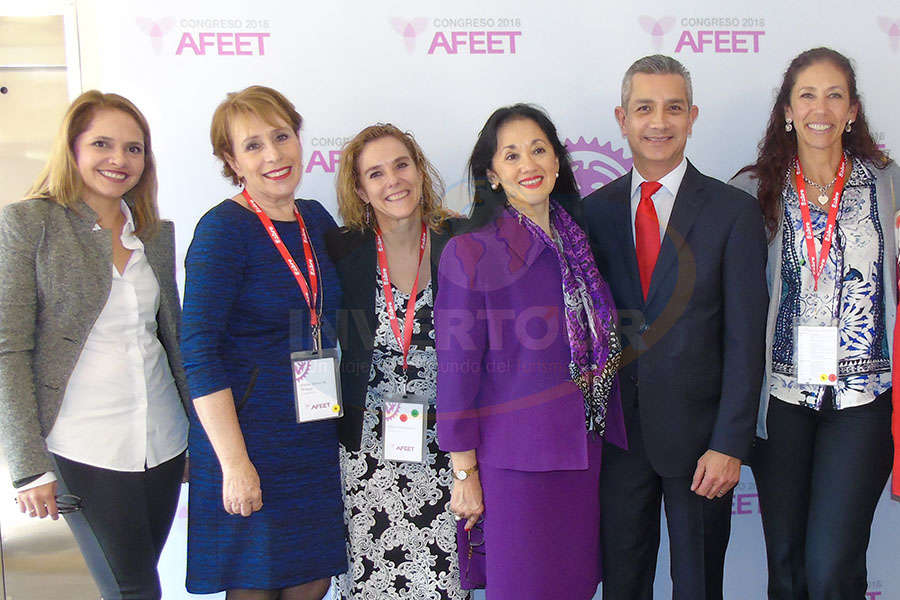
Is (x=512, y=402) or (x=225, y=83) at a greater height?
(x=225, y=83)

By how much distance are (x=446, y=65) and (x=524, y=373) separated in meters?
1.40

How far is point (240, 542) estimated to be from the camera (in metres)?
1.83

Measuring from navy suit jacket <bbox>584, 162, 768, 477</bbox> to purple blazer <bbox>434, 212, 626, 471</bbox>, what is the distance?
0.24 m

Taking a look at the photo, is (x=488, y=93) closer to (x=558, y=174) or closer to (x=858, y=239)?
(x=558, y=174)

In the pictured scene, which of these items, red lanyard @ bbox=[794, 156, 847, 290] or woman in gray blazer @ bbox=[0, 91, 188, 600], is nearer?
woman in gray blazer @ bbox=[0, 91, 188, 600]

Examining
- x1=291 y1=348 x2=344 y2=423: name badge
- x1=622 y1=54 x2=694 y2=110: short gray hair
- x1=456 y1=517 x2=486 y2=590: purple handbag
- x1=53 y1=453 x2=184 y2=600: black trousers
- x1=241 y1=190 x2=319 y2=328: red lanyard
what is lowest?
x1=456 y1=517 x2=486 y2=590: purple handbag

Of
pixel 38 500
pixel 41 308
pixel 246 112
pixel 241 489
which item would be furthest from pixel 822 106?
pixel 38 500

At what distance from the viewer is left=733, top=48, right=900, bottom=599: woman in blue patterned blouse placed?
6.25 ft

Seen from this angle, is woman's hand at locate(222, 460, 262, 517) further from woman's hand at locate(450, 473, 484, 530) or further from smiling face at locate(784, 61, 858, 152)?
smiling face at locate(784, 61, 858, 152)

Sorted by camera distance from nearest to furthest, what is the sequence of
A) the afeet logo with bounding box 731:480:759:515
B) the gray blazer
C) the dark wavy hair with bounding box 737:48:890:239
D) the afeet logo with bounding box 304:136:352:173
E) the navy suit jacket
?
the gray blazer
the navy suit jacket
the dark wavy hair with bounding box 737:48:890:239
the afeet logo with bounding box 304:136:352:173
the afeet logo with bounding box 731:480:759:515

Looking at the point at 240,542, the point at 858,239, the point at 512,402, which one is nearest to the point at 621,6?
the point at 858,239

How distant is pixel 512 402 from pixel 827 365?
0.91 metres

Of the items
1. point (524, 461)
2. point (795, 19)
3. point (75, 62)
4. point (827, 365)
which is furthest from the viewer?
point (795, 19)

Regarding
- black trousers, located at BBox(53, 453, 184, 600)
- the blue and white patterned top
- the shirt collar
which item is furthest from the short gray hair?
black trousers, located at BBox(53, 453, 184, 600)
